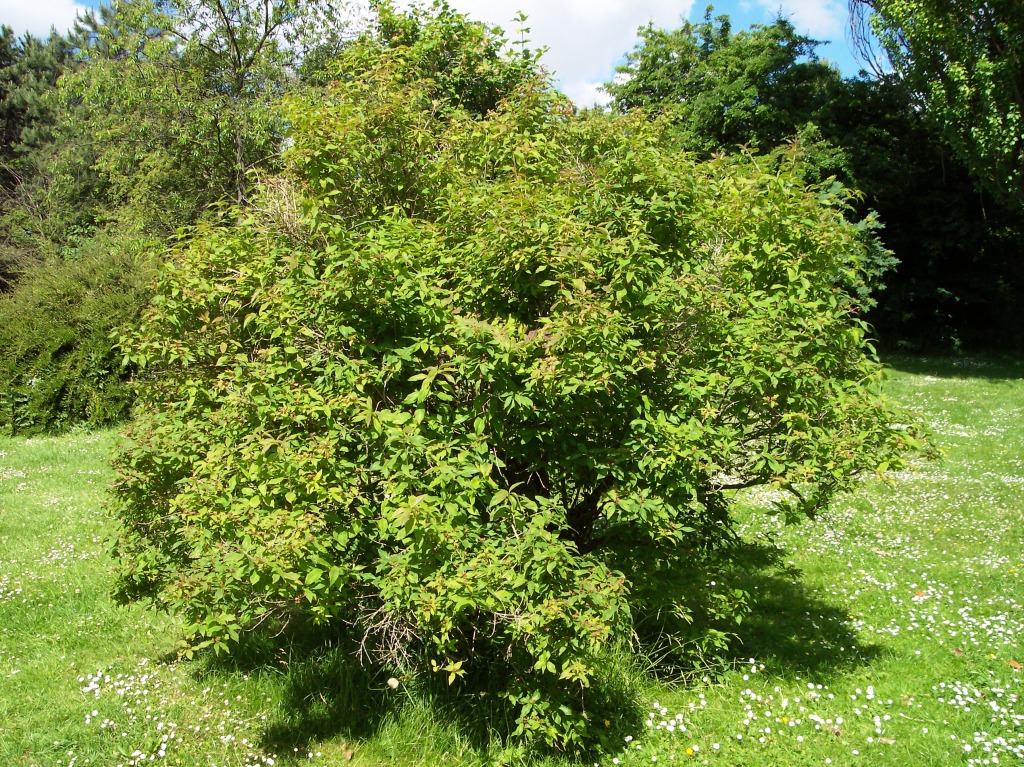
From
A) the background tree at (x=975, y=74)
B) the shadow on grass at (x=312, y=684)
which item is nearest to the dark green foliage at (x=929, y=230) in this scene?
the background tree at (x=975, y=74)

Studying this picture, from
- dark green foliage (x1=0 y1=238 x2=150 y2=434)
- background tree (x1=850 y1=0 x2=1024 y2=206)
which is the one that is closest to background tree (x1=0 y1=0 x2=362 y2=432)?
dark green foliage (x1=0 y1=238 x2=150 y2=434)

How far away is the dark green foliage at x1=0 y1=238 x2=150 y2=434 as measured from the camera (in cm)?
1229

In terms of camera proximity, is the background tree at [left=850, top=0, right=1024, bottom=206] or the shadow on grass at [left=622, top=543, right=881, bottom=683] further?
the background tree at [left=850, top=0, right=1024, bottom=206]

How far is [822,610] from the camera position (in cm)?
548

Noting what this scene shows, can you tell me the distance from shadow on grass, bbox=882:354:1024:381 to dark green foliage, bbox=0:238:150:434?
16.1m

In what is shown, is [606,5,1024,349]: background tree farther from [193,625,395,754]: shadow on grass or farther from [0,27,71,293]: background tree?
[0,27,71,293]: background tree

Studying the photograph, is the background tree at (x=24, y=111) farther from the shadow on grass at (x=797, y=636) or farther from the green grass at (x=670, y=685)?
the shadow on grass at (x=797, y=636)

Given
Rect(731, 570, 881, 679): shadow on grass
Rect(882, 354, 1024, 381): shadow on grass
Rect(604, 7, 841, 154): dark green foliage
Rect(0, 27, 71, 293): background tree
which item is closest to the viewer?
Rect(731, 570, 881, 679): shadow on grass

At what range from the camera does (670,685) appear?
4.39m

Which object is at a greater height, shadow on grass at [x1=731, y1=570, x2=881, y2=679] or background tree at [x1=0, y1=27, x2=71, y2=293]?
background tree at [x1=0, y1=27, x2=71, y2=293]

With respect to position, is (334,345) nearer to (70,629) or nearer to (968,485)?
(70,629)

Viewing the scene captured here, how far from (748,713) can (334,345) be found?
2991 mm

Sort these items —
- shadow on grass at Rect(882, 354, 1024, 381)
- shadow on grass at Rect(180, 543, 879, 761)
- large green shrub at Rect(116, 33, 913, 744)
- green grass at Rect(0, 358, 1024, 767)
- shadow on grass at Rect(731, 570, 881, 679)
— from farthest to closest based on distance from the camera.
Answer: shadow on grass at Rect(882, 354, 1024, 381), shadow on grass at Rect(731, 570, 881, 679), shadow on grass at Rect(180, 543, 879, 761), green grass at Rect(0, 358, 1024, 767), large green shrub at Rect(116, 33, 913, 744)

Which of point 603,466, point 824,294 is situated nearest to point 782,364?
point 824,294
